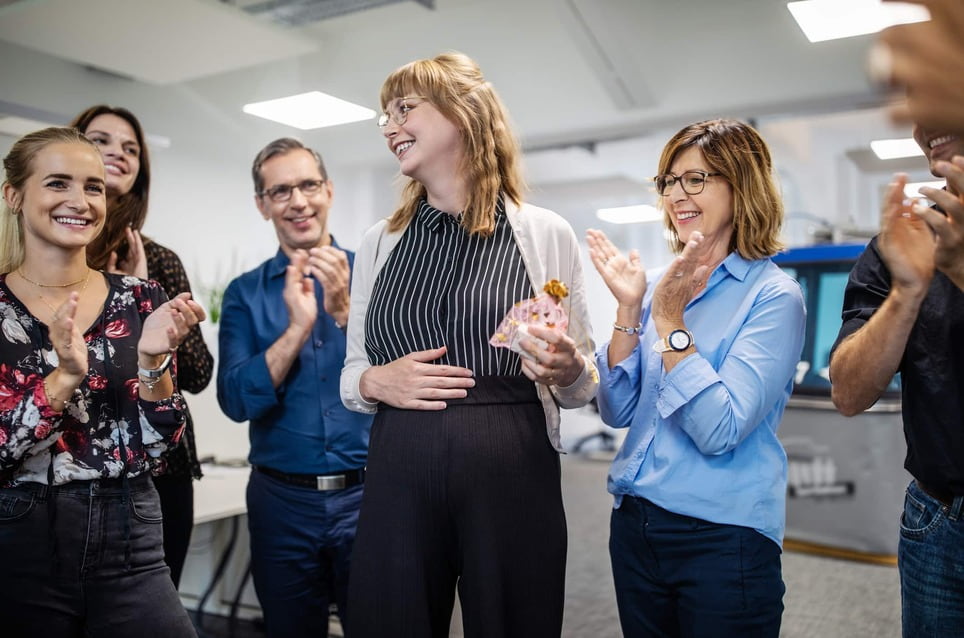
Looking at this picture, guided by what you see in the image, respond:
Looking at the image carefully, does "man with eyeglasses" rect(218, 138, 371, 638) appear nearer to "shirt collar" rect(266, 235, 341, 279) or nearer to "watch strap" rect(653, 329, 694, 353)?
"shirt collar" rect(266, 235, 341, 279)

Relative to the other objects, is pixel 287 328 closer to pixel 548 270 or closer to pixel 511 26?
pixel 548 270

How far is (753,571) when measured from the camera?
63.6 inches

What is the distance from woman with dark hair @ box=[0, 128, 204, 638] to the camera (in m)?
1.71

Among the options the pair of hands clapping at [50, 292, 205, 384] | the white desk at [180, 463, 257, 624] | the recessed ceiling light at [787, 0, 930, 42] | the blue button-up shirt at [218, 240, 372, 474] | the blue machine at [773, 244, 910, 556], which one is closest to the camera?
the pair of hands clapping at [50, 292, 205, 384]

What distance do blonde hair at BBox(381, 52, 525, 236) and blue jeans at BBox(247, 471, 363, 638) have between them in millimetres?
1022

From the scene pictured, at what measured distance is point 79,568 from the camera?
5.70 ft

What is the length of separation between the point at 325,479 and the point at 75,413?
728 millimetres

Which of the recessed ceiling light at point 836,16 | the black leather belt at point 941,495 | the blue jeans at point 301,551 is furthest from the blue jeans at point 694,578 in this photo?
the recessed ceiling light at point 836,16

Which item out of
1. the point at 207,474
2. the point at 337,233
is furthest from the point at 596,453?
the point at 207,474

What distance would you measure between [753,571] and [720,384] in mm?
365

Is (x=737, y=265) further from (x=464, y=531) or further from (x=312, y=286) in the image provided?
(x=312, y=286)

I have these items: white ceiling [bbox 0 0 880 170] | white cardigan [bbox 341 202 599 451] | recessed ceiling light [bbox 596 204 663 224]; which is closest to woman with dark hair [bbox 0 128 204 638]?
white cardigan [bbox 341 202 599 451]

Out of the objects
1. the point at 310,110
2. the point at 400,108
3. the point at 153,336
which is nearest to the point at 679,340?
the point at 400,108

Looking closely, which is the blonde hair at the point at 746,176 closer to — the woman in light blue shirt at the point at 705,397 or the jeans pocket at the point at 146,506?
the woman in light blue shirt at the point at 705,397
